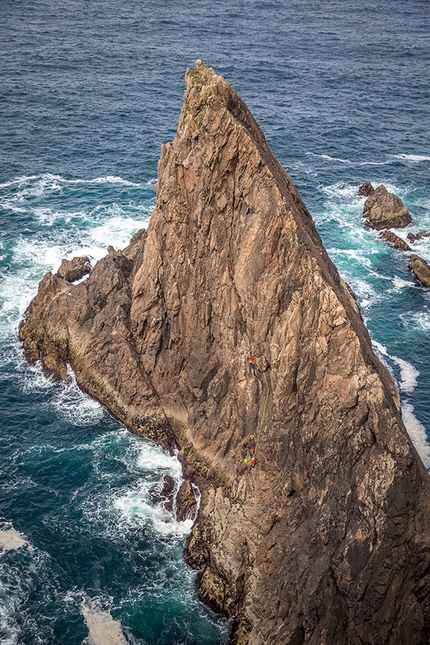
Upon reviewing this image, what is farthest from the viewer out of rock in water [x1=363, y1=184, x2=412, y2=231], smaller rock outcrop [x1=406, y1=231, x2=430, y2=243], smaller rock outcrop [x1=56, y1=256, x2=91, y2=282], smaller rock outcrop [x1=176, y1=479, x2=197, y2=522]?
rock in water [x1=363, y1=184, x2=412, y2=231]

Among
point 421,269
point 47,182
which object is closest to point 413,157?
point 421,269

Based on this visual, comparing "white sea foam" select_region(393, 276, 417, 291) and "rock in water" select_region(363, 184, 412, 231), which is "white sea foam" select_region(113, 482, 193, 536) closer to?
"white sea foam" select_region(393, 276, 417, 291)

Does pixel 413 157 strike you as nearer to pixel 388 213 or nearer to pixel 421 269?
pixel 388 213

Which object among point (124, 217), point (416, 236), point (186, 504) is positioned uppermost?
point (416, 236)

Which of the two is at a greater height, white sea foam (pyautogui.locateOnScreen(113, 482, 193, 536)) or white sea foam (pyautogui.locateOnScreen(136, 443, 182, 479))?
white sea foam (pyautogui.locateOnScreen(136, 443, 182, 479))

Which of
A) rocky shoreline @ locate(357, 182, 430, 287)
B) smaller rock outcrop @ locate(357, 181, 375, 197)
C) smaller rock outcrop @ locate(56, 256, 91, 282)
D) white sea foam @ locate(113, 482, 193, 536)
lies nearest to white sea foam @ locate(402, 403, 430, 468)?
white sea foam @ locate(113, 482, 193, 536)

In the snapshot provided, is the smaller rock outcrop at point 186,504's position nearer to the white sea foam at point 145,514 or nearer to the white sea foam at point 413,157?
the white sea foam at point 145,514

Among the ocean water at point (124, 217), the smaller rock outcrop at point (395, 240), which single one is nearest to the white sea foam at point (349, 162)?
the ocean water at point (124, 217)
